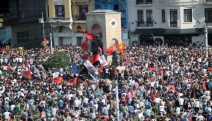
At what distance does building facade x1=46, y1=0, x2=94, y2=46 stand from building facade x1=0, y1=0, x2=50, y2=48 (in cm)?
211

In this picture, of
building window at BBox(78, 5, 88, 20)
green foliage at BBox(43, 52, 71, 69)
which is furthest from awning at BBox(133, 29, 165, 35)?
green foliage at BBox(43, 52, 71, 69)

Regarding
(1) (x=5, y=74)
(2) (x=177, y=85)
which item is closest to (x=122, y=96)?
(2) (x=177, y=85)

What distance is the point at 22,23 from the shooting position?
77.8 m

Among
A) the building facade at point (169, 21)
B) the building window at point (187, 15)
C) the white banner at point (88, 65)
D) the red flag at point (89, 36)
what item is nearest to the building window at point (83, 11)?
the building facade at point (169, 21)

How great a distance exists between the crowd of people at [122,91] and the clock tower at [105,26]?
4.88 ft

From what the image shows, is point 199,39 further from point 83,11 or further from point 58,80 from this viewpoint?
point 58,80

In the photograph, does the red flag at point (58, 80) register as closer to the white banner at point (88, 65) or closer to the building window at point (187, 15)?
the white banner at point (88, 65)

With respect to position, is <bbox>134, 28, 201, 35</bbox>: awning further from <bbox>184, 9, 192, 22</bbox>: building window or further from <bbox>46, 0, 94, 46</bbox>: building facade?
<bbox>46, 0, 94, 46</bbox>: building facade

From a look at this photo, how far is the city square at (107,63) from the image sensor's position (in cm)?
3900

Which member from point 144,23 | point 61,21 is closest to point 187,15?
point 144,23

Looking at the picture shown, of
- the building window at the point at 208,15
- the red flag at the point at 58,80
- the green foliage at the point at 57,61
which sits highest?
the building window at the point at 208,15

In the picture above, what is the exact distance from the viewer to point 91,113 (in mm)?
38406

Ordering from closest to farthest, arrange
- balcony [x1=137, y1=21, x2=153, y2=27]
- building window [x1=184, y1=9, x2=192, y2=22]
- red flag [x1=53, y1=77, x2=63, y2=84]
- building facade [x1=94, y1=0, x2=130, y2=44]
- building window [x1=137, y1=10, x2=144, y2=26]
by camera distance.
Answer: red flag [x1=53, y1=77, x2=63, y2=84]
building window [x1=184, y1=9, x2=192, y2=22]
balcony [x1=137, y1=21, x2=153, y2=27]
building window [x1=137, y1=10, x2=144, y2=26]
building facade [x1=94, y1=0, x2=130, y2=44]

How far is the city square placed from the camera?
39000mm
